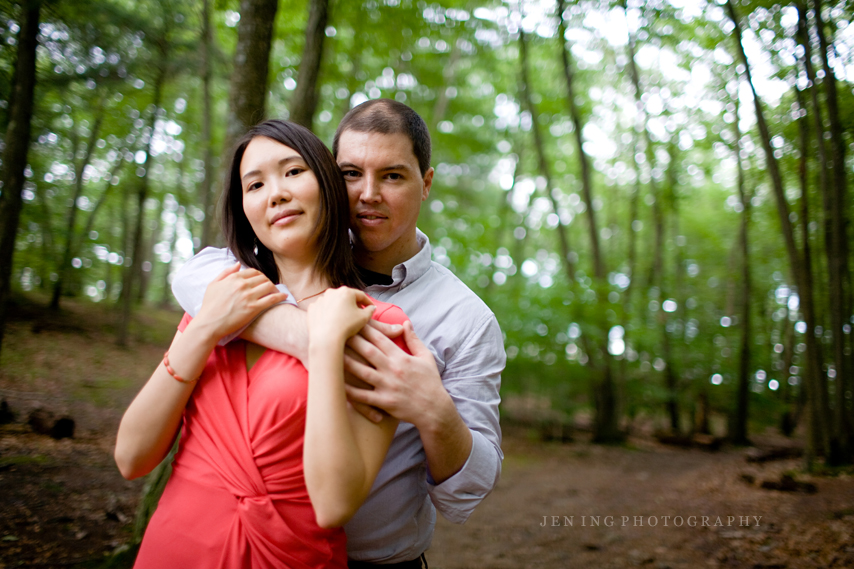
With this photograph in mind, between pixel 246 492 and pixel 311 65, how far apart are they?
3656mm

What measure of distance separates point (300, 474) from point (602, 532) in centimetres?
576

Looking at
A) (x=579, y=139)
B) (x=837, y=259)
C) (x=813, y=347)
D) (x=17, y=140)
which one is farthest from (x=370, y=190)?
(x=579, y=139)

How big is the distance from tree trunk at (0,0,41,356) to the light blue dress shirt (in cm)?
266

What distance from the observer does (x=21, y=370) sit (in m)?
4.19

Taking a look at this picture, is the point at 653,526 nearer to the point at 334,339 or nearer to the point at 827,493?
the point at 827,493

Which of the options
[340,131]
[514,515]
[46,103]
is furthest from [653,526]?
[46,103]

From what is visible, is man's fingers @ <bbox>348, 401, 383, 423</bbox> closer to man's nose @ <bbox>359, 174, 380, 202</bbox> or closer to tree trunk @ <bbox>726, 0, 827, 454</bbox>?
man's nose @ <bbox>359, 174, 380, 202</bbox>

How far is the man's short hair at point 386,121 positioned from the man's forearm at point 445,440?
0.94 meters

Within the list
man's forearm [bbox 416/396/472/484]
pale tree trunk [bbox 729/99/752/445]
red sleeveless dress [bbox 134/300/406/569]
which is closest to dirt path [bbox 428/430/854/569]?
pale tree trunk [bbox 729/99/752/445]

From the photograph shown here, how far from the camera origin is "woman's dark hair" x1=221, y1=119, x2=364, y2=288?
1.51 metres

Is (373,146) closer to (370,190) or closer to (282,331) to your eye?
(370,190)

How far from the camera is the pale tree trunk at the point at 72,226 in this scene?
6.31m

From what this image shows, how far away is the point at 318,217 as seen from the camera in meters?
1.50

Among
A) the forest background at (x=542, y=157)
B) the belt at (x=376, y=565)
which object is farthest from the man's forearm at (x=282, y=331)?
the forest background at (x=542, y=157)
